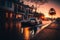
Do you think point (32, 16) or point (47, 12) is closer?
point (47, 12)

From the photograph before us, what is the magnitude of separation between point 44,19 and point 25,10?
1.85 ft

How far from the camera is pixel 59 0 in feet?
11.1

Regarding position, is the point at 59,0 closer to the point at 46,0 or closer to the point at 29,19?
the point at 46,0

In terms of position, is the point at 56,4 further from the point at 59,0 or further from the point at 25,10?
the point at 25,10

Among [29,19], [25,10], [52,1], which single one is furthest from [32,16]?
[52,1]

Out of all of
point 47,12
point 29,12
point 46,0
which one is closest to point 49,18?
point 47,12

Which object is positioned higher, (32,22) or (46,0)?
(46,0)

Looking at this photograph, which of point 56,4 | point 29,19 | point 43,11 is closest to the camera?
point 56,4

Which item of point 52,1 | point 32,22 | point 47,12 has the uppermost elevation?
point 52,1

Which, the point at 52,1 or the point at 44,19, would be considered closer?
the point at 52,1

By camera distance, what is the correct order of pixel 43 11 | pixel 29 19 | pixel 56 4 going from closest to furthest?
pixel 56 4, pixel 43 11, pixel 29 19

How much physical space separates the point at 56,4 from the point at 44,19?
552 millimetres

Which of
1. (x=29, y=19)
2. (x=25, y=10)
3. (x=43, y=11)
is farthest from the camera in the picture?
(x=25, y=10)

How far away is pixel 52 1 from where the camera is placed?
3.37 m
